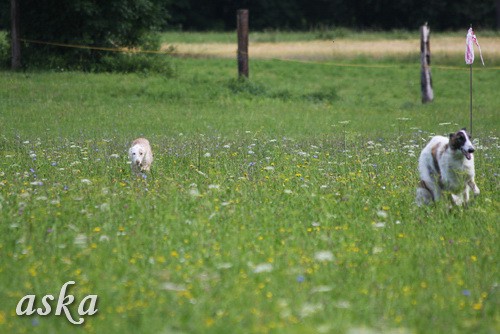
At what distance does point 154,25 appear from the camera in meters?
28.5

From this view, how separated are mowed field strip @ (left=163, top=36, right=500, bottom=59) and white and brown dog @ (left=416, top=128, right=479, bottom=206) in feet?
81.3

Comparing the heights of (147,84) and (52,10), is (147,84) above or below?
below

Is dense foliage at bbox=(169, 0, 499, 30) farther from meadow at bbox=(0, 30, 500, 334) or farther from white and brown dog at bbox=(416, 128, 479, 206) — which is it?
white and brown dog at bbox=(416, 128, 479, 206)

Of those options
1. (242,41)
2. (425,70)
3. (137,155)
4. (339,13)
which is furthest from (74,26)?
(339,13)

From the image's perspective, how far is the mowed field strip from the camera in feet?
116

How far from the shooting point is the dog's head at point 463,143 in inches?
358

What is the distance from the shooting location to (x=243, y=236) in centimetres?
738

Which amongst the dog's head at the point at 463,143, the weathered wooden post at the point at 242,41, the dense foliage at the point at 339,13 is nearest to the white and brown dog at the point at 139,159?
the dog's head at the point at 463,143

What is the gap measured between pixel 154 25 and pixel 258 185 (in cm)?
1953

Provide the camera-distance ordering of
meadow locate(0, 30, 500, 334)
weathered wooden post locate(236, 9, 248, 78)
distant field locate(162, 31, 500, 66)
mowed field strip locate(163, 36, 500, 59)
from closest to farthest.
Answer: meadow locate(0, 30, 500, 334)
weathered wooden post locate(236, 9, 248, 78)
distant field locate(162, 31, 500, 66)
mowed field strip locate(163, 36, 500, 59)

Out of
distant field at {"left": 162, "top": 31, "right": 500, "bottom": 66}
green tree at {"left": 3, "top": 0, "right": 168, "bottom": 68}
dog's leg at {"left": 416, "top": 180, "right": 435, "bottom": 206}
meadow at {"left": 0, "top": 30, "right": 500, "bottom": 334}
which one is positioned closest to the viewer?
meadow at {"left": 0, "top": 30, "right": 500, "bottom": 334}

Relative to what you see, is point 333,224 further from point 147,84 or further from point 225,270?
point 147,84

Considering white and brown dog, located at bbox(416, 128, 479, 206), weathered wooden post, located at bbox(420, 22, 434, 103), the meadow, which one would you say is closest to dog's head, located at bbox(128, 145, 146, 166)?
the meadow

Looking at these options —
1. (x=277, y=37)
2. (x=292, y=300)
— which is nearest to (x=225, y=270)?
(x=292, y=300)
